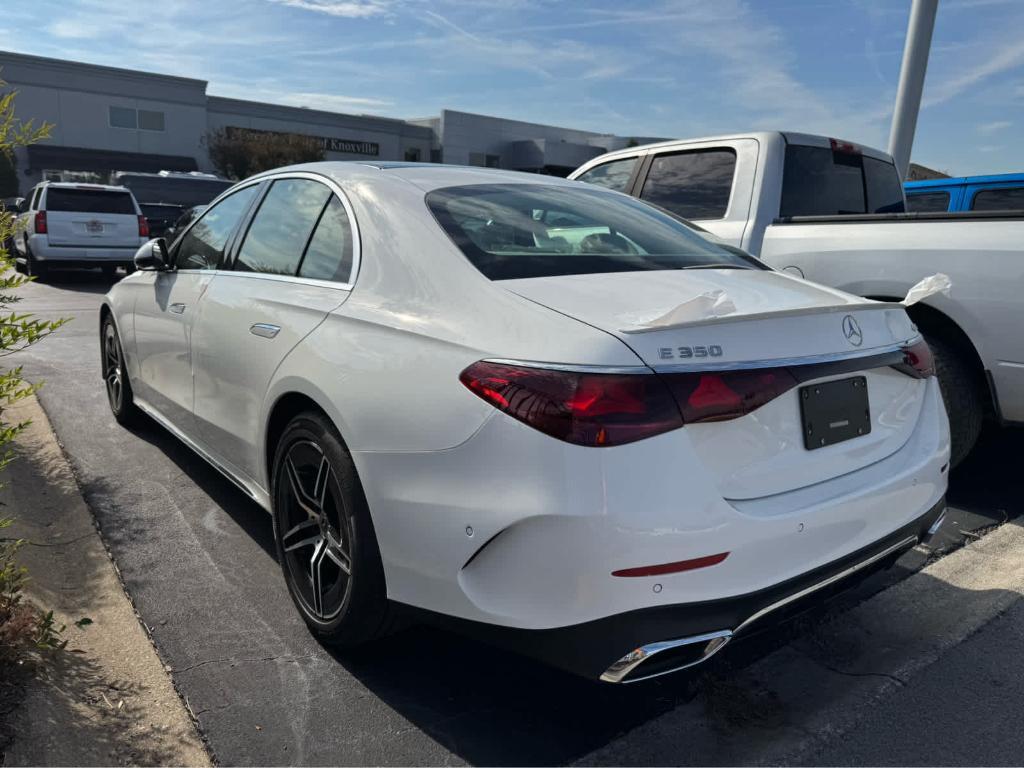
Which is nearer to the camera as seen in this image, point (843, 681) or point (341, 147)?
point (843, 681)

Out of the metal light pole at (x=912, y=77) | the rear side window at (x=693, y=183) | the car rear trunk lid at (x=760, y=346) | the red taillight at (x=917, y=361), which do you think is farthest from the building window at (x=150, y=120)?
the red taillight at (x=917, y=361)

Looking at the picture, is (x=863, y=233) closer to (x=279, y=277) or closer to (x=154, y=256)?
(x=279, y=277)

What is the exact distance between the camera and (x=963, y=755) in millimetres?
2350

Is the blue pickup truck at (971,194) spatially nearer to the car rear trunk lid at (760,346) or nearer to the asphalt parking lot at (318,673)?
the asphalt parking lot at (318,673)

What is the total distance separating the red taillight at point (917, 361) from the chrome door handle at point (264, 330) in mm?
2092

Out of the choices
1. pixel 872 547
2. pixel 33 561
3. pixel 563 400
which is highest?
pixel 563 400

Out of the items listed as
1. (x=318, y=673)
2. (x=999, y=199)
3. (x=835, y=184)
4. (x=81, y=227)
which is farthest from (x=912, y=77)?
(x=81, y=227)

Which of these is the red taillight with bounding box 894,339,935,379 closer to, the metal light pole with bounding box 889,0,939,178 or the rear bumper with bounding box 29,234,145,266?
the metal light pole with bounding box 889,0,939,178

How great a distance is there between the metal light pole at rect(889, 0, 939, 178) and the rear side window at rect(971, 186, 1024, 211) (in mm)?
1185

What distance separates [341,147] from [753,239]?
51074 millimetres

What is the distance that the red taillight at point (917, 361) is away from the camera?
8.54 ft

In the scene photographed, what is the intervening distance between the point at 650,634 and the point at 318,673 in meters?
1.22

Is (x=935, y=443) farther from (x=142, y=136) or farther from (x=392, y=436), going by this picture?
(x=142, y=136)

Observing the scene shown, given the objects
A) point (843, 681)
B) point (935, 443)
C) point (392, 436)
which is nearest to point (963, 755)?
point (843, 681)
